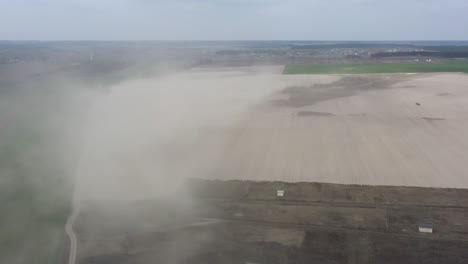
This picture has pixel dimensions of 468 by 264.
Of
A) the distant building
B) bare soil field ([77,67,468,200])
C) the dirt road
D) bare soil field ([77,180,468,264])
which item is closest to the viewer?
bare soil field ([77,180,468,264])

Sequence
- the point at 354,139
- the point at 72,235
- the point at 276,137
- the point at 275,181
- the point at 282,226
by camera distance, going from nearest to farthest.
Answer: the point at 72,235
the point at 282,226
the point at 275,181
the point at 354,139
the point at 276,137

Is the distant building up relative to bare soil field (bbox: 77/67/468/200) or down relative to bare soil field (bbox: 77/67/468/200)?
down

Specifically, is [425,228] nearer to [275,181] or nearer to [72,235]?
[275,181]

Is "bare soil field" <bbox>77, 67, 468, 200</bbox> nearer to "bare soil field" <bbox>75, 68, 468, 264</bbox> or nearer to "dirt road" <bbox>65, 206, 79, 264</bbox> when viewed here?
"bare soil field" <bbox>75, 68, 468, 264</bbox>

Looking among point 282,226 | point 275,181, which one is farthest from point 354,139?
point 282,226

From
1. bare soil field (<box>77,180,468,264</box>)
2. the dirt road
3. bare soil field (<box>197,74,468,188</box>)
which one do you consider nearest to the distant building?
bare soil field (<box>77,180,468,264</box>)

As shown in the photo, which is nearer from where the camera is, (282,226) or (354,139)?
(282,226)

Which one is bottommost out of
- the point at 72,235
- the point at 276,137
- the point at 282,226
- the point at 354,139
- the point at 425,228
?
the point at 72,235

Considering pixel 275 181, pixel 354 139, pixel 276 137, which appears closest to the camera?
pixel 275 181

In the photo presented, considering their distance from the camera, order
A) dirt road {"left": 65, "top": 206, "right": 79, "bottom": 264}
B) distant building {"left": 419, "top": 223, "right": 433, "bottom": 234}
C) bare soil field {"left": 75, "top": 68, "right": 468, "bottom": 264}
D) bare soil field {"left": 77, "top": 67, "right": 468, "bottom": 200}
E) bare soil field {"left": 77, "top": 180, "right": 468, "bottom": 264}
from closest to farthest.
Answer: bare soil field {"left": 77, "top": 180, "right": 468, "bottom": 264}, dirt road {"left": 65, "top": 206, "right": 79, "bottom": 264}, bare soil field {"left": 75, "top": 68, "right": 468, "bottom": 264}, distant building {"left": 419, "top": 223, "right": 433, "bottom": 234}, bare soil field {"left": 77, "top": 67, "right": 468, "bottom": 200}

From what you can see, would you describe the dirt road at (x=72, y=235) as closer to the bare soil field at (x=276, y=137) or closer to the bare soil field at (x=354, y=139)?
the bare soil field at (x=276, y=137)

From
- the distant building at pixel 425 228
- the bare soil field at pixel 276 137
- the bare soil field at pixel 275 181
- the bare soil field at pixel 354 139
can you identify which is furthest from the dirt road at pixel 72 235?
the distant building at pixel 425 228

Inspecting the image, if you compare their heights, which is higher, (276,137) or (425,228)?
(276,137)
